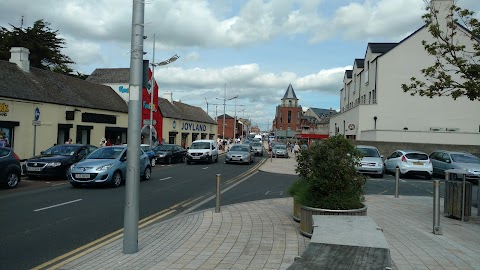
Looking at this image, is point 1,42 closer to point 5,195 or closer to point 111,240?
point 5,195

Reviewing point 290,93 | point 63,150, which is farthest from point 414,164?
point 290,93

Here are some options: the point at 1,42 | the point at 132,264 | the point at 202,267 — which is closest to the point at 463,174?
the point at 202,267

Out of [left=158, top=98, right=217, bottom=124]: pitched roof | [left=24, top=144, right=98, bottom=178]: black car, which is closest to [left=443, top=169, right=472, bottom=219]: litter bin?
[left=24, top=144, right=98, bottom=178]: black car

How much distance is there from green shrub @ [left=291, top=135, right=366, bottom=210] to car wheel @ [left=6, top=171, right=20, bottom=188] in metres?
10.9

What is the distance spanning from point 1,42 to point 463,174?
4594cm

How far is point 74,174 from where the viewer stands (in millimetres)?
14336

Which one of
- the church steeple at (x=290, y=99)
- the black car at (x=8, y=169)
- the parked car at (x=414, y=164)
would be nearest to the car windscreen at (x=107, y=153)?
the black car at (x=8, y=169)

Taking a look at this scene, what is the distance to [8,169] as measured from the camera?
1394 centimetres

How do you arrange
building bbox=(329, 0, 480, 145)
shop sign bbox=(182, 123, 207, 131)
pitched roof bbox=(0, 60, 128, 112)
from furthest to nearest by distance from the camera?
shop sign bbox=(182, 123, 207, 131), building bbox=(329, 0, 480, 145), pitched roof bbox=(0, 60, 128, 112)

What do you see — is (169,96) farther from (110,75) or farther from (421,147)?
(421,147)

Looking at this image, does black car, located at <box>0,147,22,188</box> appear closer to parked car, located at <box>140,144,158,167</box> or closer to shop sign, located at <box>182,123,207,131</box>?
parked car, located at <box>140,144,158,167</box>

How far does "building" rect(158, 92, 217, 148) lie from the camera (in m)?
50.8

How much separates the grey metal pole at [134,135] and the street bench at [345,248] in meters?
2.70

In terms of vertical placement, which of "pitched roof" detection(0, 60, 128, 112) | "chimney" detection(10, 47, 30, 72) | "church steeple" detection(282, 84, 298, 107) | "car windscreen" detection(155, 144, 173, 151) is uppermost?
"church steeple" detection(282, 84, 298, 107)
